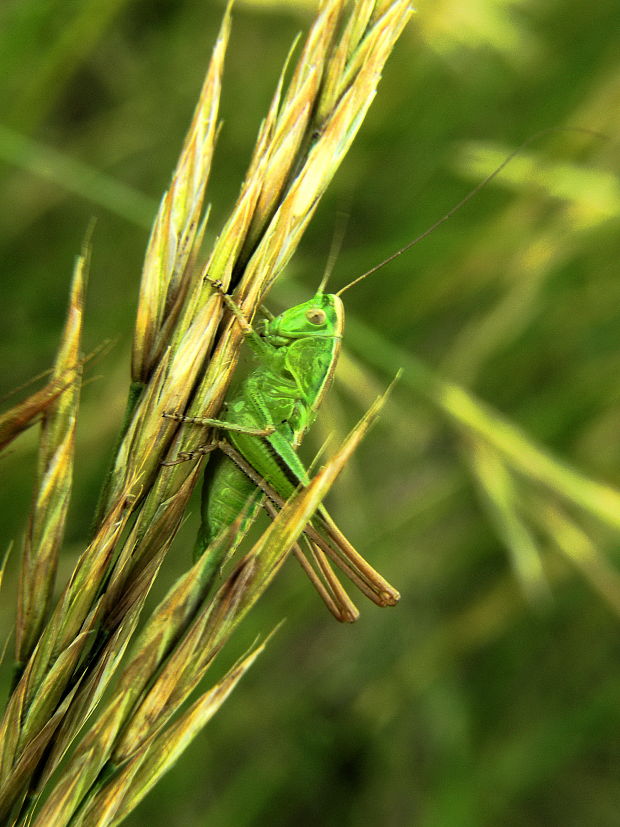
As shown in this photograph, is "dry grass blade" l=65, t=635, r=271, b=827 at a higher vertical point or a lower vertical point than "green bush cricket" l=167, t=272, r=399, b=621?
lower

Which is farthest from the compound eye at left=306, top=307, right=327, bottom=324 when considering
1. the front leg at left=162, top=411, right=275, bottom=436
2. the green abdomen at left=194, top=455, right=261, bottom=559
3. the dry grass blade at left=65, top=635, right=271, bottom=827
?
the dry grass blade at left=65, top=635, right=271, bottom=827

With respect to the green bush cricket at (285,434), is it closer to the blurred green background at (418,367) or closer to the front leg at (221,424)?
the front leg at (221,424)

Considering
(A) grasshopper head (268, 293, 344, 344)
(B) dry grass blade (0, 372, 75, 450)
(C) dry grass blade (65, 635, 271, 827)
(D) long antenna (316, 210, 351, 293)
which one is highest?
(D) long antenna (316, 210, 351, 293)

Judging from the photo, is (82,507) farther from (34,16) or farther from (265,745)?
(34,16)

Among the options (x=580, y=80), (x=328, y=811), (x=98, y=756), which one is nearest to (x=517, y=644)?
(x=328, y=811)

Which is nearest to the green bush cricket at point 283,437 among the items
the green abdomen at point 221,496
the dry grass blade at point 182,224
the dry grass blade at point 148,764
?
the green abdomen at point 221,496

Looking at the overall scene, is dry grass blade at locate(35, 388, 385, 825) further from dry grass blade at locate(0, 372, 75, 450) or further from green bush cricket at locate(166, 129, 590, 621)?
dry grass blade at locate(0, 372, 75, 450)

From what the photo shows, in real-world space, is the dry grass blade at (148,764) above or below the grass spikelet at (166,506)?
below

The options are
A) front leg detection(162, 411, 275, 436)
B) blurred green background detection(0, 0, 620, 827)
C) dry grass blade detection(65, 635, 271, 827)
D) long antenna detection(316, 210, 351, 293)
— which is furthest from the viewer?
blurred green background detection(0, 0, 620, 827)
